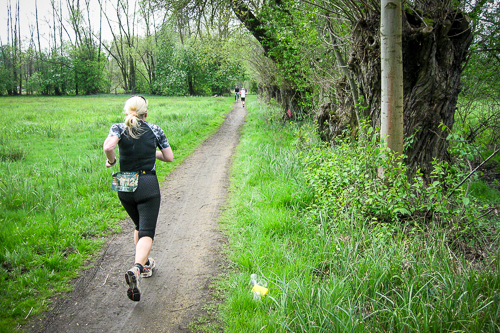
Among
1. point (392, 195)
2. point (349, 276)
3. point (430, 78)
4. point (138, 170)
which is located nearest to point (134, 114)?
point (138, 170)

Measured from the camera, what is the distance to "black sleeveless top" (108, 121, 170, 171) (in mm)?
3129

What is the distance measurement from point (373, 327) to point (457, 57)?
4074mm

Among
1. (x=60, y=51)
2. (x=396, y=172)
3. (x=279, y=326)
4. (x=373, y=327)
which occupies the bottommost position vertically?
(x=279, y=326)

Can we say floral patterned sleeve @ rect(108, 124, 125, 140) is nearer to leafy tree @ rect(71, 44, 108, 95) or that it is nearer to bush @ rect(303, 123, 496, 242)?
bush @ rect(303, 123, 496, 242)

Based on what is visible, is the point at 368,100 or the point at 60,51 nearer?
the point at 368,100

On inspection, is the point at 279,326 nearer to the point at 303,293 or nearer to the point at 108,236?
the point at 303,293

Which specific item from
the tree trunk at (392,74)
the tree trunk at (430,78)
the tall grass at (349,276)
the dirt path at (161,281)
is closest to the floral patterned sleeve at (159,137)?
the dirt path at (161,281)

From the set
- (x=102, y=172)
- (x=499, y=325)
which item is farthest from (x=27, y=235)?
(x=499, y=325)

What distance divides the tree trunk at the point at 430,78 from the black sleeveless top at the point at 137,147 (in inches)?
136

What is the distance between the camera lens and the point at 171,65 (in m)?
46.2

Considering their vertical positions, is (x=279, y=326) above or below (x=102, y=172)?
below

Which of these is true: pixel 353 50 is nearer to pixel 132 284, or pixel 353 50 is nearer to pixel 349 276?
pixel 349 276

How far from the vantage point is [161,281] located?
352 cm

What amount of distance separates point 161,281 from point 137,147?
159cm
